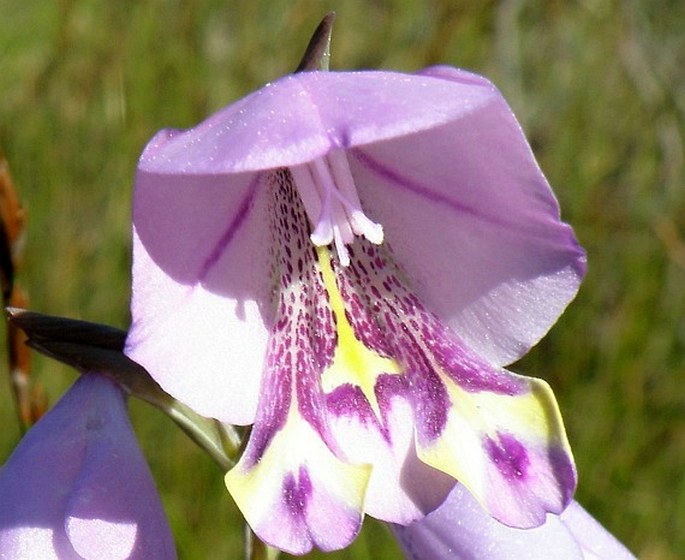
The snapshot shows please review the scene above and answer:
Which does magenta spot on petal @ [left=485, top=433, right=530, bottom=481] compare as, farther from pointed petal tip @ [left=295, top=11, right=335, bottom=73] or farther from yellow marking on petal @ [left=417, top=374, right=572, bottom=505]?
pointed petal tip @ [left=295, top=11, right=335, bottom=73]

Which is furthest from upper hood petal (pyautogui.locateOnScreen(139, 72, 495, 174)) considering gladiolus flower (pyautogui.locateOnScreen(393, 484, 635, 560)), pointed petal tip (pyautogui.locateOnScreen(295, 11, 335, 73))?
gladiolus flower (pyautogui.locateOnScreen(393, 484, 635, 560))

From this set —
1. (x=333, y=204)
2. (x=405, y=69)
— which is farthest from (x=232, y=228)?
(x=405, y=69)

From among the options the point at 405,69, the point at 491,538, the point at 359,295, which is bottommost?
the point at 405,69

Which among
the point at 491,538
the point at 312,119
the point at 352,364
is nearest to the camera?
the point at 312,119

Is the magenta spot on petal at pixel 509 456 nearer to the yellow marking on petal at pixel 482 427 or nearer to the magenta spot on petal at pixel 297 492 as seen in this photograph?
the yellow marking on petal at pixel 482 427

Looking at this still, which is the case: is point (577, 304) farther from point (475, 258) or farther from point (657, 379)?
point (475, 258)

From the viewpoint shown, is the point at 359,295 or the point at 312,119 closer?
the point at 312,119

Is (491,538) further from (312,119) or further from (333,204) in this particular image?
(312,119)
